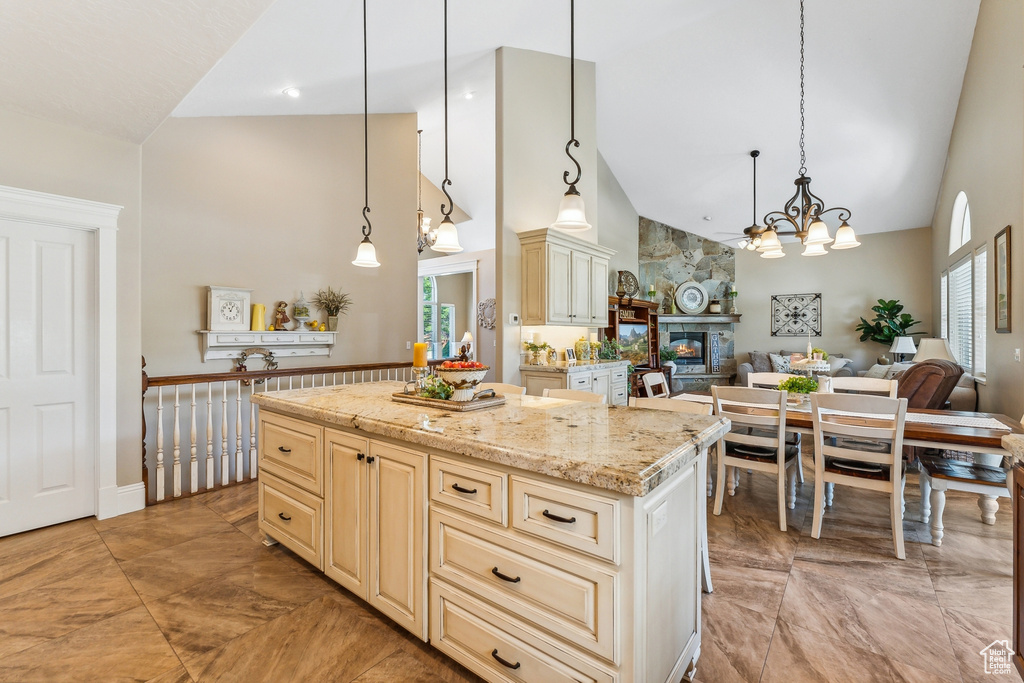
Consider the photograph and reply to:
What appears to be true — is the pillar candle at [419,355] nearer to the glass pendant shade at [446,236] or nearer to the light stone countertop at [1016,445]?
the glass pendant shade at [446,236]

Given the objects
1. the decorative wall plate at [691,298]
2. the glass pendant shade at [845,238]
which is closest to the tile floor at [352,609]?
the glass pendant shade at [845,238]

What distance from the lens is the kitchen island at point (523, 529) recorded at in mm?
1283

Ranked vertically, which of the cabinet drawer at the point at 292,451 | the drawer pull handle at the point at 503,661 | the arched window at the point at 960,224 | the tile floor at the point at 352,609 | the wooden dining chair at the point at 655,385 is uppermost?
the arched window at the point at 960,224

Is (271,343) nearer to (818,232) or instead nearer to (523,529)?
(523,529)

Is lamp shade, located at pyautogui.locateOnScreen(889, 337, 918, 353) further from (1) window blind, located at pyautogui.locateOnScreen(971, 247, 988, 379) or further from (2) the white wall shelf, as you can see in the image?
(2) the white wall shelf

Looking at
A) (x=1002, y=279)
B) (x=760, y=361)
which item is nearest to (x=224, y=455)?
A: (x=1002, y=279)

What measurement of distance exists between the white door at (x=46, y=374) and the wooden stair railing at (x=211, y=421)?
0.36m

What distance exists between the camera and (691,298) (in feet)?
30.4

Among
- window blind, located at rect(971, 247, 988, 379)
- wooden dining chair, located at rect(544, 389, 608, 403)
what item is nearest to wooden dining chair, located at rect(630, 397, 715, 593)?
wooden dining chair, located at rect(544, 389, 608, 403)

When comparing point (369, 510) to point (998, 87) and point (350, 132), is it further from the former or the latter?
point (998, 87)

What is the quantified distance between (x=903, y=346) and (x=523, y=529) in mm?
8483

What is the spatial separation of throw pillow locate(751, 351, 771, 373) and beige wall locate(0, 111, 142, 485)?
9099 mm

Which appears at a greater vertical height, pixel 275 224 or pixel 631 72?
pixel 631 72

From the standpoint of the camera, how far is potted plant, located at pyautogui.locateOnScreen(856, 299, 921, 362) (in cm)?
778
